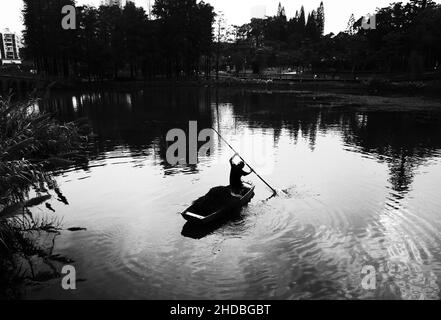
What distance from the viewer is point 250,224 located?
14828 mm

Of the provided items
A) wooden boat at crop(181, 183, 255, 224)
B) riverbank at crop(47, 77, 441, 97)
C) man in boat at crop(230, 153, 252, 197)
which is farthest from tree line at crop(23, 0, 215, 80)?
wooden boat at crop(181, 183, 255, 224)

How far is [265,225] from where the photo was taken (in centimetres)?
1477

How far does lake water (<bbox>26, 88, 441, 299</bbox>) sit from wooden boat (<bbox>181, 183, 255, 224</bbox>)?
49cm

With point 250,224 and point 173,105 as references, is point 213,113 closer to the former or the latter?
point 173,105

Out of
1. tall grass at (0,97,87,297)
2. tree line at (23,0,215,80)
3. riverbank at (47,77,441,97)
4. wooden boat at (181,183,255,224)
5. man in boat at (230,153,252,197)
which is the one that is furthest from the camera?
tree line at (23,0,215,80)

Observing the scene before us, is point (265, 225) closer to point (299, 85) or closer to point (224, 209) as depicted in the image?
point (224, 209)

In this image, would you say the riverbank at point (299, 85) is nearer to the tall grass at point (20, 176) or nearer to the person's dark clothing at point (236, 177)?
the person's dark clothing at point (236, 177)

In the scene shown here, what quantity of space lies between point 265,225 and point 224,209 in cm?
190

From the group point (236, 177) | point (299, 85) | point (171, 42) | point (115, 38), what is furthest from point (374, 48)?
point (236, 177)

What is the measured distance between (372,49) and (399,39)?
8682 millimetres

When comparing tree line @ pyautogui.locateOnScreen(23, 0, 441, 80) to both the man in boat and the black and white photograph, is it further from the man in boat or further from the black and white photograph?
the man in boat

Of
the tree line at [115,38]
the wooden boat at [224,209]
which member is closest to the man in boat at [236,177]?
the wooden boat at [224,209]

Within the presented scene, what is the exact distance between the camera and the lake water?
35.1 ft
